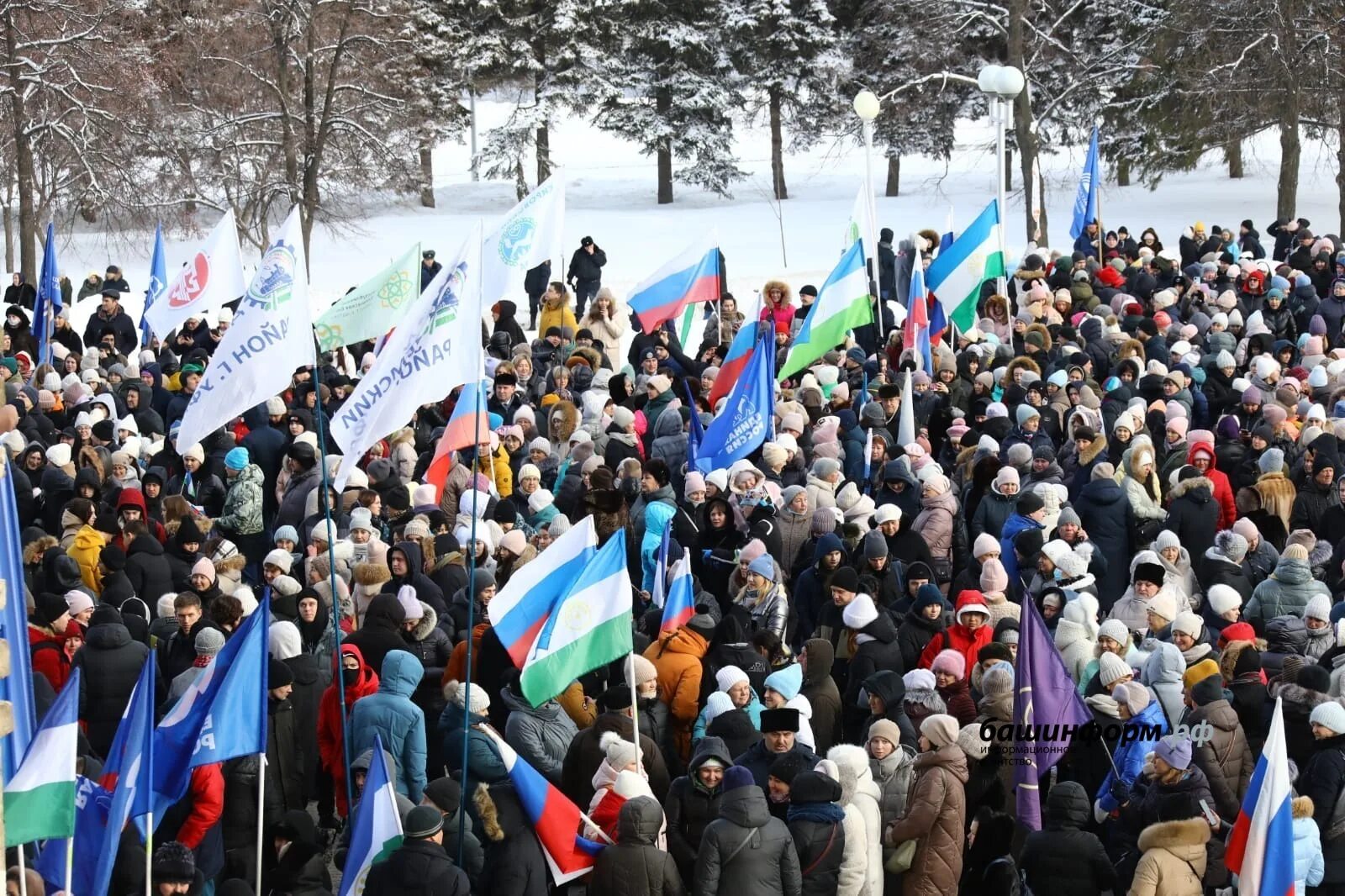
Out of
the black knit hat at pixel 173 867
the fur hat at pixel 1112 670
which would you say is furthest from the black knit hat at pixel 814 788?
the black knit hat at pixel 173 867

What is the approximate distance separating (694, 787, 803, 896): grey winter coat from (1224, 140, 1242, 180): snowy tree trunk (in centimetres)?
3062

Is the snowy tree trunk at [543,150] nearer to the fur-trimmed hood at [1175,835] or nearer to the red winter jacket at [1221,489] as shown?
the red winter jacket at [1221,489]

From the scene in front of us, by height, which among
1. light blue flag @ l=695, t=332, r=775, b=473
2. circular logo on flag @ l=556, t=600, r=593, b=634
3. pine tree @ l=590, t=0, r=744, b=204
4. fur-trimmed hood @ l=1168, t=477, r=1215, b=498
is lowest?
fur-trimmed hood @ l=1168, t=477, r=1215, b=498

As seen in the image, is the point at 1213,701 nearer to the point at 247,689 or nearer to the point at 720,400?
the point at 247,689

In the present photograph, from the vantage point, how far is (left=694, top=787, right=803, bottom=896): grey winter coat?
7.11 meters

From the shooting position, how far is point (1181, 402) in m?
13.8

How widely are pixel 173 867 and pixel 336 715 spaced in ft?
6.15

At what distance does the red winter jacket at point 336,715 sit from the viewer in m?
9.04

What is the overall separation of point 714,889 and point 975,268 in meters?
10.3

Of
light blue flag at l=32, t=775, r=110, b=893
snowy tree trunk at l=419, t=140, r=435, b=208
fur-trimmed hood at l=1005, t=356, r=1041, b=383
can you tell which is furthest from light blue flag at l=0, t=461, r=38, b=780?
snowy tree trunk at l=419, t=140, r=435, b=208

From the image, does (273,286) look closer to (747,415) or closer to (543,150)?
(747,415)

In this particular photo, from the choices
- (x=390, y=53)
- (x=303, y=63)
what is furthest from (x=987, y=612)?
(x=390, y=53)

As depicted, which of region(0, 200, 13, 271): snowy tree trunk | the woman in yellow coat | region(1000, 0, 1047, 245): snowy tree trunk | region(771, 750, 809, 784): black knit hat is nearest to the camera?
region(771, 750, 809, 784): black knit hat

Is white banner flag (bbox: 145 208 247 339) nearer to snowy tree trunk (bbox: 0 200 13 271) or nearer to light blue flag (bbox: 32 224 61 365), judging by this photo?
light blue flag (bbox: 32 224 61 365)
